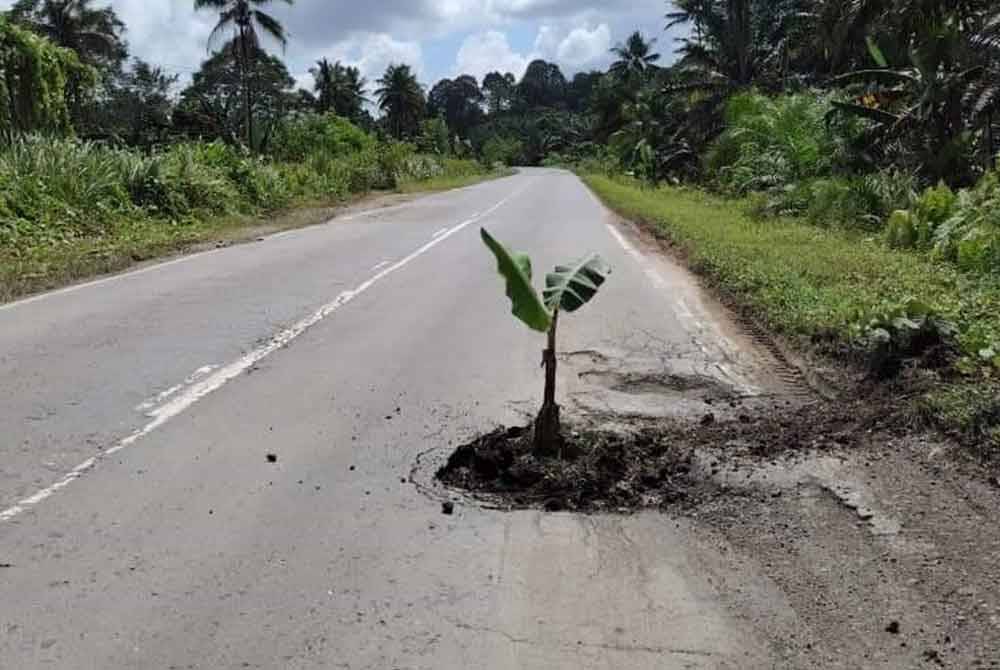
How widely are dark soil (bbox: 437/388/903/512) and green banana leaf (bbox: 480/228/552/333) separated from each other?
0.67 metres

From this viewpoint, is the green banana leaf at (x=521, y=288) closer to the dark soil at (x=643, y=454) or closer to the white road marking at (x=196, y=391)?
the dark soil at (x=643, y=454)

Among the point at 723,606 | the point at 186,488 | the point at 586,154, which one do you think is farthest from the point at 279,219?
the point at 586,154

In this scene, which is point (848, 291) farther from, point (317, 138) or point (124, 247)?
point (317, 138)

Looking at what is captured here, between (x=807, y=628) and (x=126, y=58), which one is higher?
(x=126, y=58)

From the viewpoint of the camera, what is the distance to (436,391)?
21.5 ft

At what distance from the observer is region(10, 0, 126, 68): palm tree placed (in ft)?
155

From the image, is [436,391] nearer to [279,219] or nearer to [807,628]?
[807,628]

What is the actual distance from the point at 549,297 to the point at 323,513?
60.4 inches

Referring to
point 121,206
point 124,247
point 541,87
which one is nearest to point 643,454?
point 124,247

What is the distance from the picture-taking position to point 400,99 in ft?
280

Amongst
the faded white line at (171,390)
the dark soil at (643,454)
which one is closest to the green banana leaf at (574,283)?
the dark soil at (643,454)

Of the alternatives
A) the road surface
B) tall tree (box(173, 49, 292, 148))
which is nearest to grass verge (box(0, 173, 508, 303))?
the road surface

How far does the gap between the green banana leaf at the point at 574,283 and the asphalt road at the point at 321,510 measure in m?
1.07

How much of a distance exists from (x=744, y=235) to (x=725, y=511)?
36.0ft
